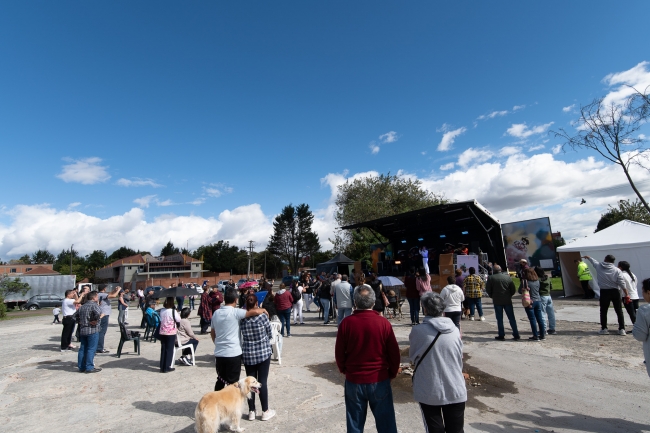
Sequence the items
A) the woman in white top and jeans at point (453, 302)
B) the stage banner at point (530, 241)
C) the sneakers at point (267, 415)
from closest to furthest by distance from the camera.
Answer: the sneakers at point (267, 415)
the woman in white top and jeans at point (453, 302)
the stage banner at point (530, 241)

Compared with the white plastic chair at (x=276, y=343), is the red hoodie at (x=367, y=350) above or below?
above

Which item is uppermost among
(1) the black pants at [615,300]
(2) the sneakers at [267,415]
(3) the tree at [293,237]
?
(3) the tree at [293,237]

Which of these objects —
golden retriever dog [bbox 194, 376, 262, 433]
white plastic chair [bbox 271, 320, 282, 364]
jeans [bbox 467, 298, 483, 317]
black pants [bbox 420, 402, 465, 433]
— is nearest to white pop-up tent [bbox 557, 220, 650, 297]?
jeans [bbox 467, 298, 483, 317]

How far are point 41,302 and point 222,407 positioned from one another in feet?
101

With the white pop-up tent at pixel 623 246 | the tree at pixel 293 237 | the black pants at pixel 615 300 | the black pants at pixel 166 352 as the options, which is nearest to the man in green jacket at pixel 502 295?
the black pants at pixel 615 300

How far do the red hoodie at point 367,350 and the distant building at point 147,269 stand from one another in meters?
61.4

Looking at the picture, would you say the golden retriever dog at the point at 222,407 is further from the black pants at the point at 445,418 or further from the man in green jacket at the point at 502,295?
the man in green jacket at the point at 502,295

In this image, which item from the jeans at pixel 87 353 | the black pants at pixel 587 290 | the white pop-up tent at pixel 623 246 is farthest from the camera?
the black pants at pixel 587 290

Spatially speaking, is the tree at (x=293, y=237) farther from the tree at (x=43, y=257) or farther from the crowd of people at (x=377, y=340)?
the tree at (x=43, y=257)

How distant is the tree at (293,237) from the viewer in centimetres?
6419

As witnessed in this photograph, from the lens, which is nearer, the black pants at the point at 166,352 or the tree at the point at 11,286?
the black pants at the point at 166,352

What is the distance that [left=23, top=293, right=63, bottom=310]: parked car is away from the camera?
25422 mm

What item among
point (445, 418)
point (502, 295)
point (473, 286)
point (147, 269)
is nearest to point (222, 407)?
point (445, 418)

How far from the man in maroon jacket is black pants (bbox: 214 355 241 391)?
186 cm
